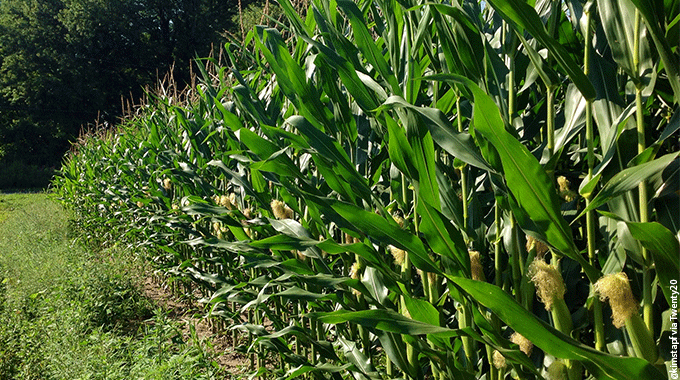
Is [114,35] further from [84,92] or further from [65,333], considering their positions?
[65,333]

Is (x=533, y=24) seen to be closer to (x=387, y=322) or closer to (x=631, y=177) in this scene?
(x=631, y=177)

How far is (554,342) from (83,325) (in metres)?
3.84

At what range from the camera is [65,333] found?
3.80 metres

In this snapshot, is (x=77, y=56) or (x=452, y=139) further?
(x=77, y=56)

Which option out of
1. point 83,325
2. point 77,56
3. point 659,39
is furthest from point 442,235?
point 77,56

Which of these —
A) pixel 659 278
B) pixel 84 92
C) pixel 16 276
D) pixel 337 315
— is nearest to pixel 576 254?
pixel 659 278

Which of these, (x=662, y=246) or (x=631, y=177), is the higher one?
(x=631, y=177)

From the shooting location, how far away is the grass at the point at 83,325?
315 cm

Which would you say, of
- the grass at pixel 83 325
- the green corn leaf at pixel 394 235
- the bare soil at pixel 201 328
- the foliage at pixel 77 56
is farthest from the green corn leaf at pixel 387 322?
the foliage at pixel 77 56

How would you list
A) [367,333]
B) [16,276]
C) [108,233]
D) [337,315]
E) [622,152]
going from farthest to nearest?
[108,233], [16,276], [367,333], [337,315], [622,152]

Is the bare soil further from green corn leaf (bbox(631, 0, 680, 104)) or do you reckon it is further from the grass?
green corn leaf (bbox(631, 0, 680, 104))

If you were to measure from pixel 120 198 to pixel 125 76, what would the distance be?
28.1 m

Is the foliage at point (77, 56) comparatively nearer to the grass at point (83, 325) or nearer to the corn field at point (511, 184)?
the grass at point (83, 325)

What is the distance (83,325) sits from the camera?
3.95 meters
